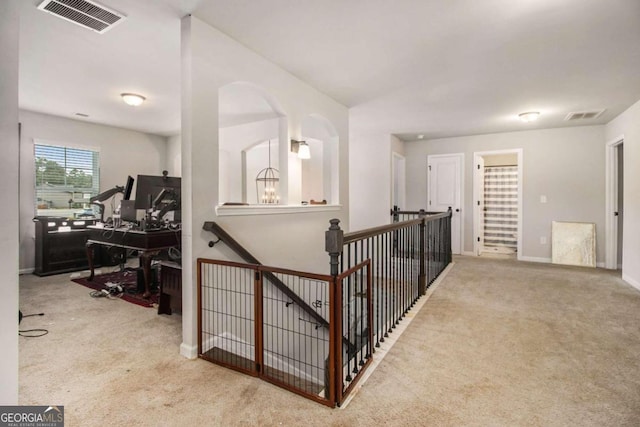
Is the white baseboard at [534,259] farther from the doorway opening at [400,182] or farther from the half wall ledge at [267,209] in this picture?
the half wall ledge at [267,209]

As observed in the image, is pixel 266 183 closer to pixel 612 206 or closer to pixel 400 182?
pixel 400 182

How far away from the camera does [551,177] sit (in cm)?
572

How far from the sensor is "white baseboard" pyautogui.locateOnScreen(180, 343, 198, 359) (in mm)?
2244

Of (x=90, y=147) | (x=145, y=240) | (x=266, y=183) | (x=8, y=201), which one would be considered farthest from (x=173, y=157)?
(x=8, y=201)

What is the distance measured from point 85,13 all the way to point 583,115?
251 inches

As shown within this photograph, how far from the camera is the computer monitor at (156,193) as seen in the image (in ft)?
10.7

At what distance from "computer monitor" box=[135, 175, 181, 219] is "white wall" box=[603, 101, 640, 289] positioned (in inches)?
230

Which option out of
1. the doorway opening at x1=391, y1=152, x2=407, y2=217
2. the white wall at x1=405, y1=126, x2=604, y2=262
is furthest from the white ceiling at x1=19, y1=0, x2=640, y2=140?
the doorway opening at x1=391, y1=152, x2=407, y2=217

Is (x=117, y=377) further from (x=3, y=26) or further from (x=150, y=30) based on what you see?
(x=150, y=30)

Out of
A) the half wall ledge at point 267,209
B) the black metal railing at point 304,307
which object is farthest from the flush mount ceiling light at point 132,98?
the black metal railing at point 304,307

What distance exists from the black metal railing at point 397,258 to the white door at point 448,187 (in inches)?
63.4

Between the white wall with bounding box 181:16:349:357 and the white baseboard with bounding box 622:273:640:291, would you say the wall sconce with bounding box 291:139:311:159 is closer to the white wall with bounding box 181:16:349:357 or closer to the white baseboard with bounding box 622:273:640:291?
the white wall with bounding box 181:16:349:357

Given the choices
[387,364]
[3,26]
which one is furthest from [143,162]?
[387,364]

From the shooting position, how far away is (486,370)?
2047 millimetres
